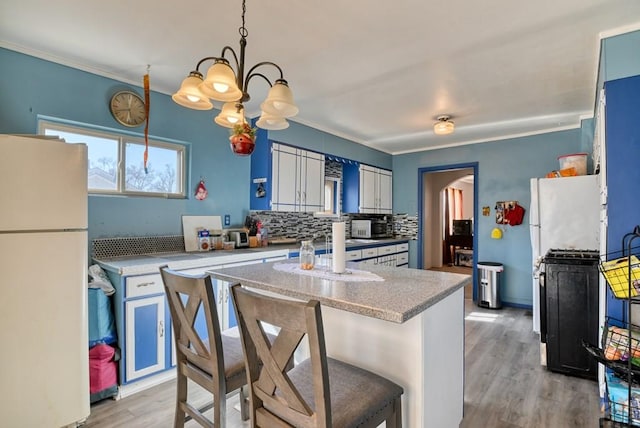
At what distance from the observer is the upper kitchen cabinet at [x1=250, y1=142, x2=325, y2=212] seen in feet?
12.3

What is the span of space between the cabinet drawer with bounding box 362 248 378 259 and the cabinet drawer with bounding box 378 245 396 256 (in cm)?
13

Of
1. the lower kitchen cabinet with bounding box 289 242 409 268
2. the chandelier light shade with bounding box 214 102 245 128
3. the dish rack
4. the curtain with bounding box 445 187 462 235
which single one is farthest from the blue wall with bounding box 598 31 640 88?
the curtain with bounding box 445 187 462 235

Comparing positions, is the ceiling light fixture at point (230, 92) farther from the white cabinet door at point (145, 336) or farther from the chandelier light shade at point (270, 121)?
the white cabinet door at point (145, 336)

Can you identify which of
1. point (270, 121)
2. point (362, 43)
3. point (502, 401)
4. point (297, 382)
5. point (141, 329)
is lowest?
point (502, 401)

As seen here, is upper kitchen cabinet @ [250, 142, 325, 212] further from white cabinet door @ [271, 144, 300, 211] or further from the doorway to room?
the doorway to room

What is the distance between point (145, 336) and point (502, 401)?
260 centimetres

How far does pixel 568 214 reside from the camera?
318 cm

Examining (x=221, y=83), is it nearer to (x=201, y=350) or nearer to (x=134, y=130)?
(x=201, y=350)

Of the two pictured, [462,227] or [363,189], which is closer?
[363,189]

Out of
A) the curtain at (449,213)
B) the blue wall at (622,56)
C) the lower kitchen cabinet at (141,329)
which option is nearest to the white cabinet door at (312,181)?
the lower kitchen cabinet at (141,329)

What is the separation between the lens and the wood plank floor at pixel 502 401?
6.64 feet

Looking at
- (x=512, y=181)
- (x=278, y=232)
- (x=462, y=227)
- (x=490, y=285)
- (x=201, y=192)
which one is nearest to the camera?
(x=201, y=192)

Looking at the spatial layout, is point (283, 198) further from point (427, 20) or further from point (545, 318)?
point (545, 318)

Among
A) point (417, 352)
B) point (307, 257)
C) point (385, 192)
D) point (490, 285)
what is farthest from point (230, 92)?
point (385, 192)
